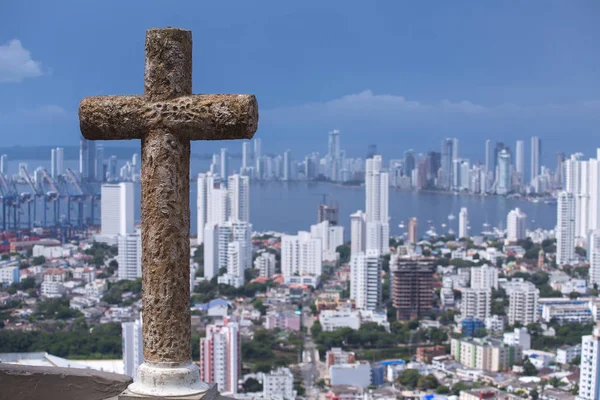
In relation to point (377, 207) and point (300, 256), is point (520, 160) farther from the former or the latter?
point (300, 256)

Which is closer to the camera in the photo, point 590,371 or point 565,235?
point 590,371

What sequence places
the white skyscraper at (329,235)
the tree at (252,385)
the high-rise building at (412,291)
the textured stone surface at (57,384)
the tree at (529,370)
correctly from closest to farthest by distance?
the textured stone surface at (57,384) < the tree at (252,385) < the tree at (529,370) < the high-rise building at (412,291) < the white skyscraper at (329,235)

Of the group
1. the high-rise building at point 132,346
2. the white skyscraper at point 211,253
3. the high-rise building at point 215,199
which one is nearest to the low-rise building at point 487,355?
the high-rise building at point 132,346

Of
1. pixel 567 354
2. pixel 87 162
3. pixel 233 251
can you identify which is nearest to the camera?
pixel 567 354

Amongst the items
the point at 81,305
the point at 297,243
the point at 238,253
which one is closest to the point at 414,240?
the point at 297,243

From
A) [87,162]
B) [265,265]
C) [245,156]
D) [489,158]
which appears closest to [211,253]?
[265,265]

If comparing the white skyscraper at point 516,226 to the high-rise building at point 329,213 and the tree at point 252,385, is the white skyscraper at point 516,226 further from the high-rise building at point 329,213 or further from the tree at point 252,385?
the tree at point 252,385

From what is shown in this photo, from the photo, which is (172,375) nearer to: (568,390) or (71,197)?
(568,390)
